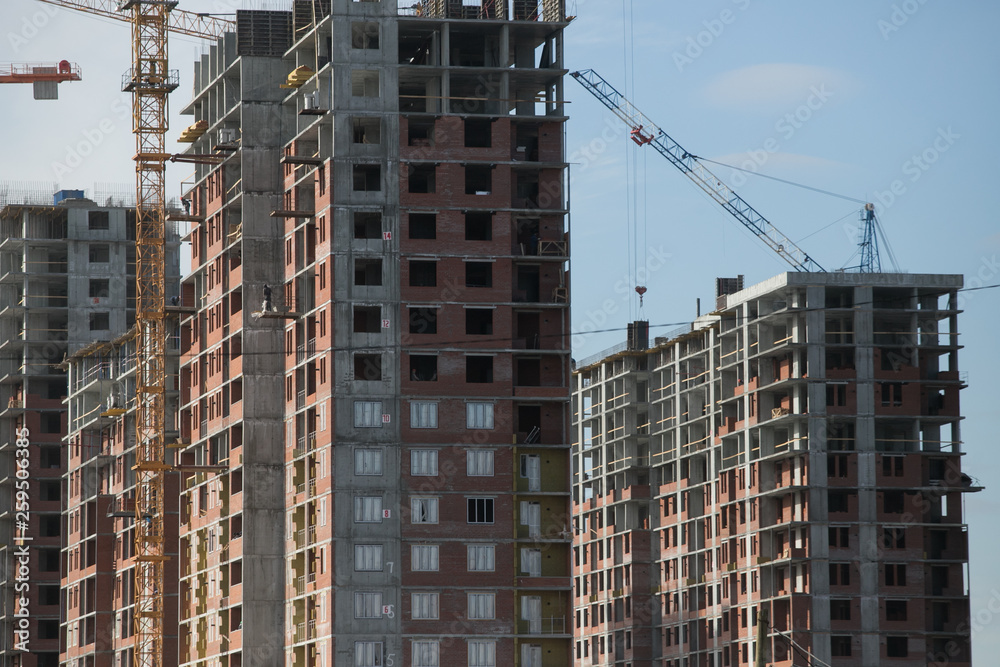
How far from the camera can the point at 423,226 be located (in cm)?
15238

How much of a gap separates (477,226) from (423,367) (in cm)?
1179

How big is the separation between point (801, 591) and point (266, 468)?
5006cm

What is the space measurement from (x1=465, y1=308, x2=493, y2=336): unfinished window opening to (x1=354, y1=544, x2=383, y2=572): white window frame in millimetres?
17667

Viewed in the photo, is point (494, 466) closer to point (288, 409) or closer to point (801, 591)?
point (288, 409)

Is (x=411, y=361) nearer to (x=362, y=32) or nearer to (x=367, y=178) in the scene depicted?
(x=367, y=178)

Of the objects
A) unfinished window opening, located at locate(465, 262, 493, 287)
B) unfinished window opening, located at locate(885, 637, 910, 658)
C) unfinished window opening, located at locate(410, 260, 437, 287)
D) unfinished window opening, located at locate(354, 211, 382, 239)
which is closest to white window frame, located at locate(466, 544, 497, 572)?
unfinished window opening, located at locate(465, 262, 493, 287)

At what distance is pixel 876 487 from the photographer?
587 feet

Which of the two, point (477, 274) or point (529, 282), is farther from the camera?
point (529, 282)

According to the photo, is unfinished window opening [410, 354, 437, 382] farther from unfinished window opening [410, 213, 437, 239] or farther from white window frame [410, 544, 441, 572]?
white window frame [410, 544, 441, 572]

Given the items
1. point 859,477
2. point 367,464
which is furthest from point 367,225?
point 859,477

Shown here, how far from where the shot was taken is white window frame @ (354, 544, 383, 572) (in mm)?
146375

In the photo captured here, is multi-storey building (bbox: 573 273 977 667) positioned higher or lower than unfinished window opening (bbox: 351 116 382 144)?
lower

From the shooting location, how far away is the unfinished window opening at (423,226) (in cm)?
15212

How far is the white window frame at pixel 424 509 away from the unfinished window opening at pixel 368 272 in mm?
16566
